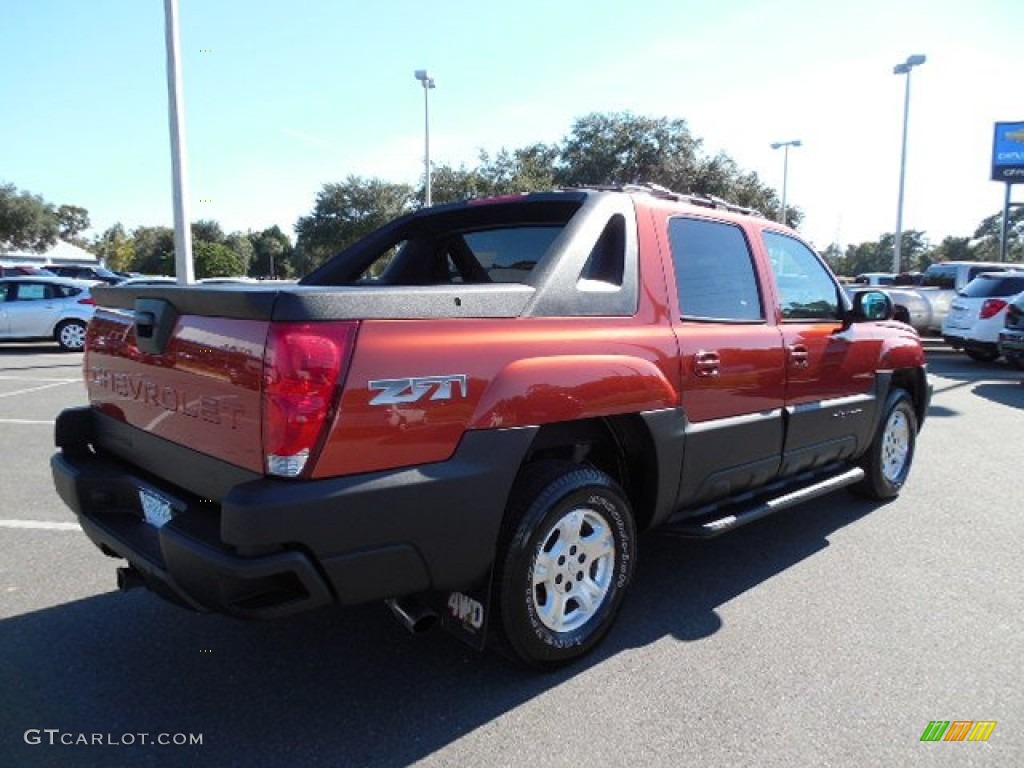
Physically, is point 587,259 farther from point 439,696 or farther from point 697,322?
point 439,696

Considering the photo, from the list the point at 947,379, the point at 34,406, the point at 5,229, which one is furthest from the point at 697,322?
the point at 5,229

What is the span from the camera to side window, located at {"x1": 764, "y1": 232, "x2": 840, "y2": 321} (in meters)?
4.17

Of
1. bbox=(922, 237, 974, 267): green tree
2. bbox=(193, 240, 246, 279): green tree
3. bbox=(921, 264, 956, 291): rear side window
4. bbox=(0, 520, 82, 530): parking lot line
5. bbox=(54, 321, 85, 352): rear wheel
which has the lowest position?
bbox=(0, 520, 82, 530): parking lot line

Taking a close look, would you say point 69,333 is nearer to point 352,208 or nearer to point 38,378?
point 38,378

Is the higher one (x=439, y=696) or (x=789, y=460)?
(x=789, y=460)

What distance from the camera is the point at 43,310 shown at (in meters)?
14.6

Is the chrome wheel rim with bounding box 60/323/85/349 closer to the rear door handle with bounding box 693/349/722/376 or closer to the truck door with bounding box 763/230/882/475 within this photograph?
the truck door with bounding box 763/230/882/475

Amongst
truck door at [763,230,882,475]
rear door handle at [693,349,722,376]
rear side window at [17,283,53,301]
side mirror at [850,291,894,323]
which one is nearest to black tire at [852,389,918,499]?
truck door at [763,230,882,475]

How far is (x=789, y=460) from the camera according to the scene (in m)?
4.10

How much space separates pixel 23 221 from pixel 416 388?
3030 inches

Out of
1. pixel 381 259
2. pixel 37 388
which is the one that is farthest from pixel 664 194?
pixel 37 388

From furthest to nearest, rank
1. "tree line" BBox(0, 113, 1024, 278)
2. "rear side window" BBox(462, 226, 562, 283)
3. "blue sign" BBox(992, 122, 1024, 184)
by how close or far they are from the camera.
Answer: "tree line" BBox(0, 113, 1024, 278) → "blue sign" BBox(992, 122, 1024, 184) → "rear side window" BBox(462, 226, 562, 283)

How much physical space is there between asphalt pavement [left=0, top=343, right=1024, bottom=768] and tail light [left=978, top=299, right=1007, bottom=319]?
1102 cm

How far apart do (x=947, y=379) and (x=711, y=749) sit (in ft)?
39.2
